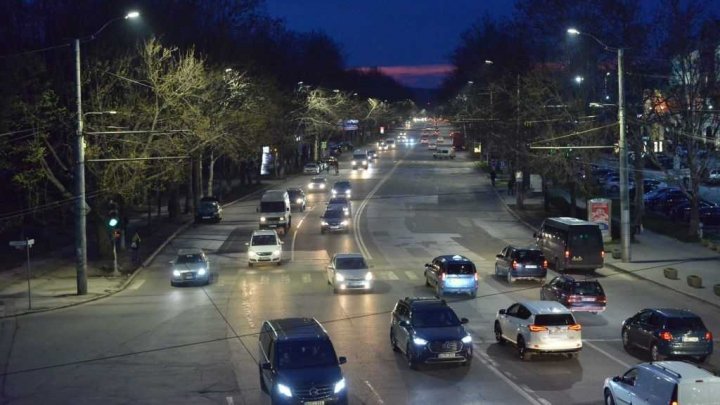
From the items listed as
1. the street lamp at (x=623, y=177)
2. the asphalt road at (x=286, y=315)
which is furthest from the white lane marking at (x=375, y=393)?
the street lamp at (x=623, y=177)

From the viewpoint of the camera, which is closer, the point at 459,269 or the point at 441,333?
the point at 441,333

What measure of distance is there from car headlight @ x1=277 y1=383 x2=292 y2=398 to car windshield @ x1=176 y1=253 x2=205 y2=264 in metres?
21.1

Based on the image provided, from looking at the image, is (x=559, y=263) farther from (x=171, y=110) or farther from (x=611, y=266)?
(x=171, y=110)

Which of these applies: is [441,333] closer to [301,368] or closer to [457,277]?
[301,368]

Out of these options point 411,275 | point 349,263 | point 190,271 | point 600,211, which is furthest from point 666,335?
point 600,211

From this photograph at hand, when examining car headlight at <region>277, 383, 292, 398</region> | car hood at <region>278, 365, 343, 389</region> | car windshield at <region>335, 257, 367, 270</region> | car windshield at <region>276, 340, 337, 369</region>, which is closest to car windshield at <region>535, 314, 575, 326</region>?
car windshield at <region>276, 340, 337, 369</region>

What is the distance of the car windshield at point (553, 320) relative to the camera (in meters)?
22.2

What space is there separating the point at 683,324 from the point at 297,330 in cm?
1011

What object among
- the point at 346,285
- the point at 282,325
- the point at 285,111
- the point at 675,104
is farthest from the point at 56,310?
the point at 285,111

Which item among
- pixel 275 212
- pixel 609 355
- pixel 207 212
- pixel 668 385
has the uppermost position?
pixel 275 212

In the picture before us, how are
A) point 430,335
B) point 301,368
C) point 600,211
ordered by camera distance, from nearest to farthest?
point 301,368 < point 430,335 < point 600,211

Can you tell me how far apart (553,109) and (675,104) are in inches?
407

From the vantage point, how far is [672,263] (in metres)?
41.2

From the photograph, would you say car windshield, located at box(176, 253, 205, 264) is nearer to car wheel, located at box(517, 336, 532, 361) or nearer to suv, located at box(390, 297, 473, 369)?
suv, located at box(390, 297, 473, 369)
